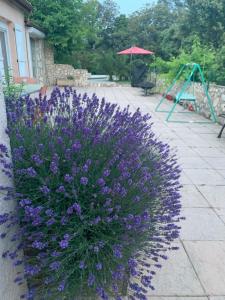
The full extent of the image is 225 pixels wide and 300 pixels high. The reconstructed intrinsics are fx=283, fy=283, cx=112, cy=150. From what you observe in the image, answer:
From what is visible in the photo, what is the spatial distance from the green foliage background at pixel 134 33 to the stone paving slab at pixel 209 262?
264 inches

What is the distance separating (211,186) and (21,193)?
284 centimetres

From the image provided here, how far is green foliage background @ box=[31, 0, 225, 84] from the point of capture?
1045 cm

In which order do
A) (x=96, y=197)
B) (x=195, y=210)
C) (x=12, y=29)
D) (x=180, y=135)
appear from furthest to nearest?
(x=12, y=29) → (x=180, y=135) → (x=195, y=210) → (x=96, y=197)

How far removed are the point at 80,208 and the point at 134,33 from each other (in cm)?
2562

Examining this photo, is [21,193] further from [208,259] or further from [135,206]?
[208,259]

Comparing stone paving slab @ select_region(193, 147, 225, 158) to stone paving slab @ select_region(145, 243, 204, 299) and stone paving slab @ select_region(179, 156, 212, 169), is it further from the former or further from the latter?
stone paving slab @ select_region(145, 243, 204, 299)

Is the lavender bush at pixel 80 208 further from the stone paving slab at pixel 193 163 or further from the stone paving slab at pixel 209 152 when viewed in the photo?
the stone paving slab at pixel 209 152

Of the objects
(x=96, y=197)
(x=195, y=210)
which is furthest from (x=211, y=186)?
(x=96, y=197)

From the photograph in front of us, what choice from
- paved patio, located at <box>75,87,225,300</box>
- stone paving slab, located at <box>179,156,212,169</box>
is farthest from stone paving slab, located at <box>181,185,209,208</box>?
stone paving slab, located at <box>179,156,212,169</box>

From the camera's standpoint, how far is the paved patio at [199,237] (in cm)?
203

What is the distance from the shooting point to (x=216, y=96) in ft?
26.0

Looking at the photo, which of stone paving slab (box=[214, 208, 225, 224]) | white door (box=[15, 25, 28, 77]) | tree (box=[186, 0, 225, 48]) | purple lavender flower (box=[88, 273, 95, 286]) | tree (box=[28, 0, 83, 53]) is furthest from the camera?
tree (box=[28, 0, 83, 53])

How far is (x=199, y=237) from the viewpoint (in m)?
2.64

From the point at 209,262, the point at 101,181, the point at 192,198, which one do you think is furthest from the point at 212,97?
the point at 101,181
